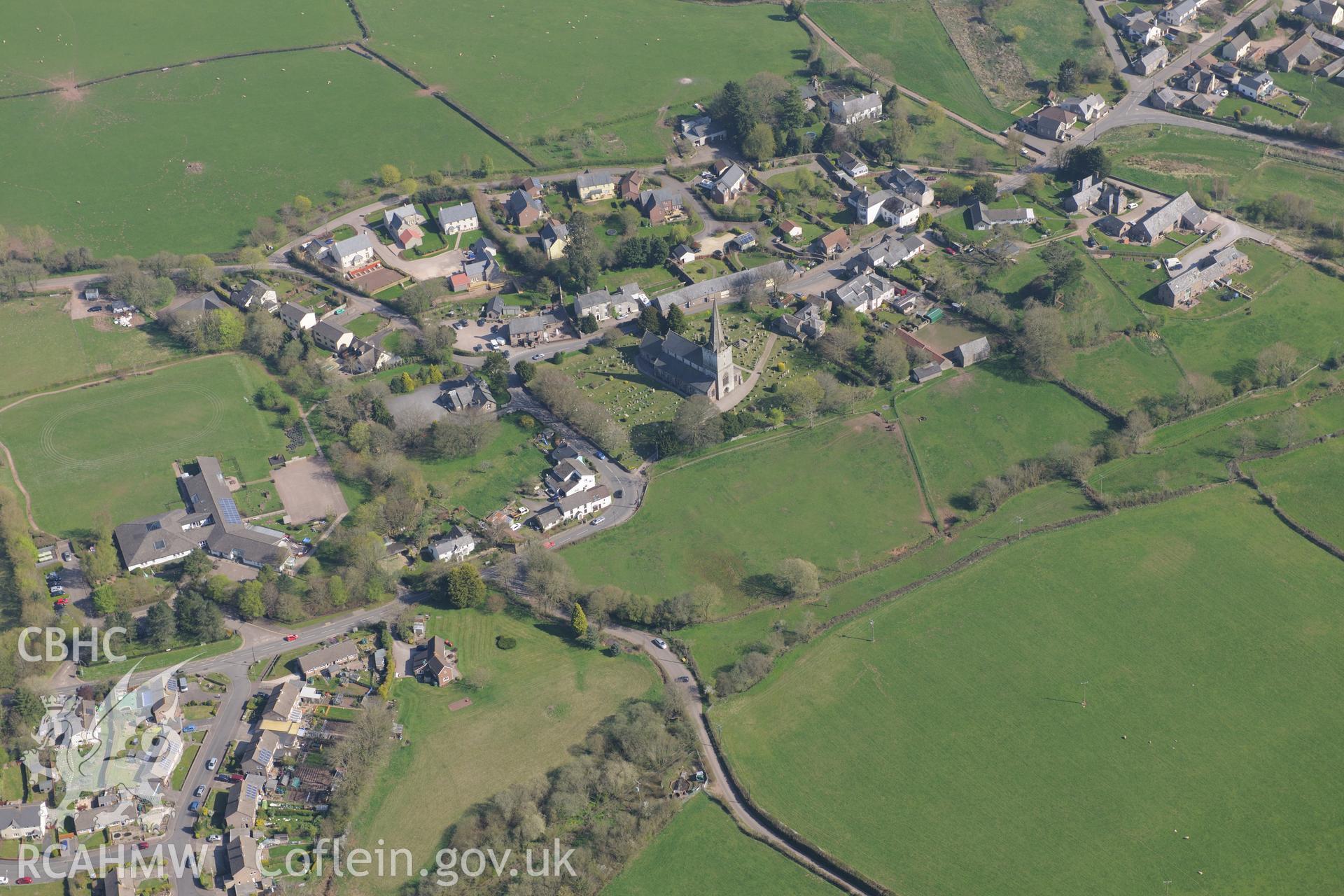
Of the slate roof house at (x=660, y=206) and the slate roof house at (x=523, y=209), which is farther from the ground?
the slate roof house at (x=660, y=206)

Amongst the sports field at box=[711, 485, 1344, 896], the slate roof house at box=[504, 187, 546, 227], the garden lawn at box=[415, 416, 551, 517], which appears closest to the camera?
the sports field at box=[711, 485, 1344, 896]

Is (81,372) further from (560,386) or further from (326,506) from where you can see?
(560,386)

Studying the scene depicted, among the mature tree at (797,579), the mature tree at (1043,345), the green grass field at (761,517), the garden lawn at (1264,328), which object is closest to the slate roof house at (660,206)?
the green grass field at (761,517)

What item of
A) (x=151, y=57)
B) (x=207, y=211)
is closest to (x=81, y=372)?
(x=207, y=211)

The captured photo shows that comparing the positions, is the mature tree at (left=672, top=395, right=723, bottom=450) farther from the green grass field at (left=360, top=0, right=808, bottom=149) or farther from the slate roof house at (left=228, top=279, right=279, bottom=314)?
the green grass field at (left=360, top=0, right=808, bottom=149)

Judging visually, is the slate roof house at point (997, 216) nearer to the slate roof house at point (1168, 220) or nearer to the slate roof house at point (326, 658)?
the slate roof house at point (1168, 220)

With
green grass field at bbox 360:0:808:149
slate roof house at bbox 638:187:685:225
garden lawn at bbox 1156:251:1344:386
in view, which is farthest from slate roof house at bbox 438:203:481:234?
garden lawn at bbox 1156:251:1344:386

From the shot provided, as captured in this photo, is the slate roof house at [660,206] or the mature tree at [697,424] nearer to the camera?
the mature tree at [697,424]

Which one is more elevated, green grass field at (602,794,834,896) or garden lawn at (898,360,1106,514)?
garden lawn at (898,360,1106,514)
